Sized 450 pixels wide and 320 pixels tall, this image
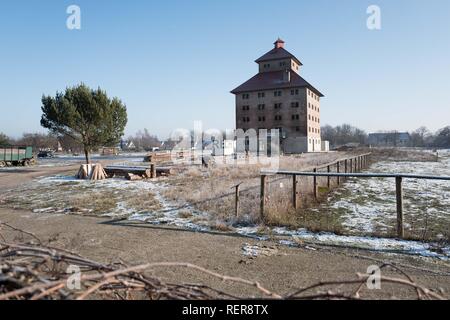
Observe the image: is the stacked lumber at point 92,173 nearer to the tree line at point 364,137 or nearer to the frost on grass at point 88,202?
the frost on grass at point 88,202

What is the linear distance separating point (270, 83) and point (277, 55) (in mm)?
5786

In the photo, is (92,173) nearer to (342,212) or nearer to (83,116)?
(83,116)

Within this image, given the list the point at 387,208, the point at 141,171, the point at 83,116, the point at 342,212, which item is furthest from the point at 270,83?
the point at 342,212

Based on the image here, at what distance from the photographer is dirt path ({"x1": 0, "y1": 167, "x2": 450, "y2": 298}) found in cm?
397

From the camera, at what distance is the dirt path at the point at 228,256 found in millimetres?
3969

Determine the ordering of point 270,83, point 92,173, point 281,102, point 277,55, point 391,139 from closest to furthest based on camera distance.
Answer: point 92,173, point 281,102, point 270,83, point 277,55, point 391,139

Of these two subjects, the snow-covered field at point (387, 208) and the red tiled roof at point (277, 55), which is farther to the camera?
the red tiled roof at point (277, 55)

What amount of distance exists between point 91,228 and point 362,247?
5.81 meters

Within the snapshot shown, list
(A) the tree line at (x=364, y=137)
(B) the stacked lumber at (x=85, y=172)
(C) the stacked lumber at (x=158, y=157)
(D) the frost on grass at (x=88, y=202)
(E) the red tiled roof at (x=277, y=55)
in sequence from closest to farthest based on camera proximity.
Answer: (D) the frost on grass at (x=88, y=202) → (B) the stacked lumber at (x=85, y=172) → (C) the stacked lumber at (x=158, y=157) → (E) the red tiled roof at (x=277, y=55) → (A) the tree line at (x=364, y=137)

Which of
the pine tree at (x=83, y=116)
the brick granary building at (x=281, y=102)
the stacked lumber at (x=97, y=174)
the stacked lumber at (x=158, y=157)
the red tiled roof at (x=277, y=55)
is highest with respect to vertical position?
the red tiled roof at (x=277, y=55)

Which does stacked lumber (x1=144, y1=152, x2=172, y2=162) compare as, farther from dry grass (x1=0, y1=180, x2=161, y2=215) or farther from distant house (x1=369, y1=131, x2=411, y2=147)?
distant house (x1=369, y1=131, x2=411, y2=147)

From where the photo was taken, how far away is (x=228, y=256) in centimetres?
492

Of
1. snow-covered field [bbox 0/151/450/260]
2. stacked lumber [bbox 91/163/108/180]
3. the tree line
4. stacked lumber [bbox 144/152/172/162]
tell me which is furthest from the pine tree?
the tree line

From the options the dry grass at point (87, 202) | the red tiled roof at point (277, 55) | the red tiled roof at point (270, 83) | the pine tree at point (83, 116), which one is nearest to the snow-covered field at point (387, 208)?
the dry grass at point (87, 202)
